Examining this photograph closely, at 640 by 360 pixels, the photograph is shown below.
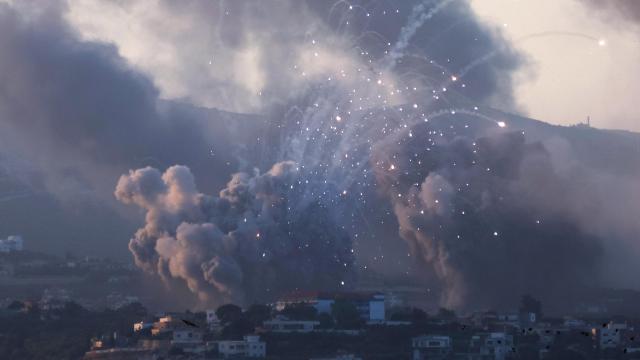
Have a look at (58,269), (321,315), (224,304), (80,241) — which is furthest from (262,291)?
(80,241)

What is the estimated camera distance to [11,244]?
605 feet

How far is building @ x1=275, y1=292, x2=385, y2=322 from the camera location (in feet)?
457

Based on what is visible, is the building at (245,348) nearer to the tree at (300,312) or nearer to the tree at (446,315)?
the tree at (300,312)

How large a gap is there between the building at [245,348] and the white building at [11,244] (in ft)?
189

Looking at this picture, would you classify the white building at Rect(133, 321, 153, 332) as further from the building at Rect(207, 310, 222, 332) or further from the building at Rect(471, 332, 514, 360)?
the building at Rect(471, 332, 514, 360)

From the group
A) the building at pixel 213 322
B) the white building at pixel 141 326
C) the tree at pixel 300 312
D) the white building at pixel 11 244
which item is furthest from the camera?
the white building at pixel 11 244

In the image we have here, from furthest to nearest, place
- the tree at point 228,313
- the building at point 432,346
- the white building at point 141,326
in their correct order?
the white building at point 141,326 → the tree at point 228,313 → the building at point 432,346

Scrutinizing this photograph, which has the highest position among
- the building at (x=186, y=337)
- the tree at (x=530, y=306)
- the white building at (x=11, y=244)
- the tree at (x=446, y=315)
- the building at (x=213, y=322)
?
the white building at (x=11, y=244)

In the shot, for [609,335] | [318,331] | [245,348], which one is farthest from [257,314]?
[609,335]

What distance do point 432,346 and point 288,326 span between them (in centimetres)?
898

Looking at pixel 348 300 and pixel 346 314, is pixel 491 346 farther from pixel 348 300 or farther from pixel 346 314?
pixel 348 300

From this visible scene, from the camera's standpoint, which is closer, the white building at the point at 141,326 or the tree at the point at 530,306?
the white building at the point at 141,326

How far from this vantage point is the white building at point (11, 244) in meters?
183

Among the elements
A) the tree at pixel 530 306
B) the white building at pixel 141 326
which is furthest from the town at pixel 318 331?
the tree at pixel 530 306
